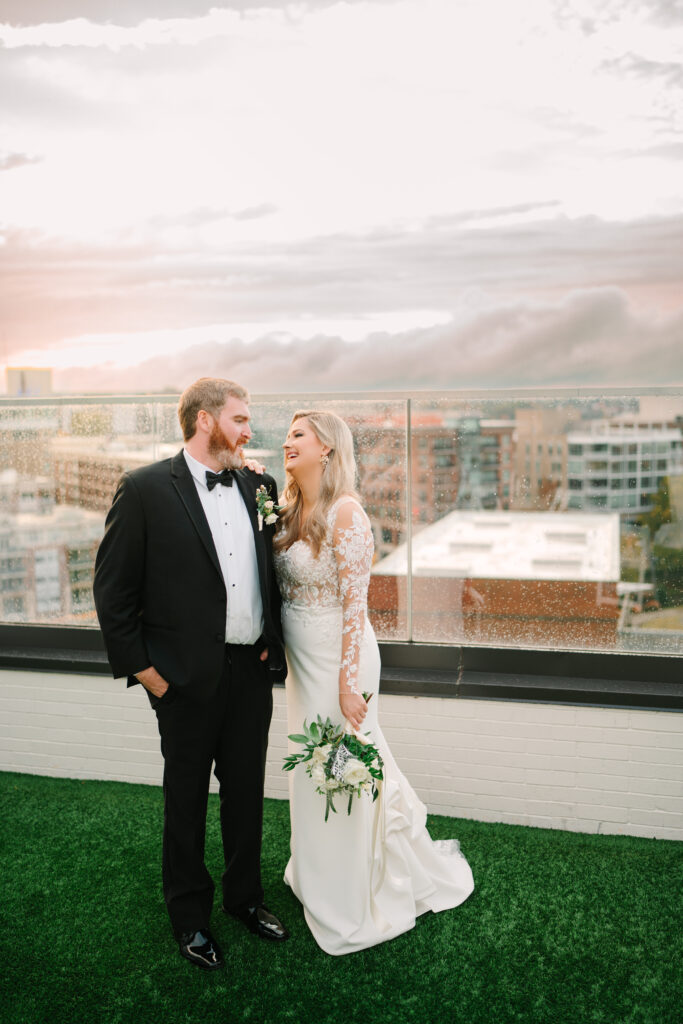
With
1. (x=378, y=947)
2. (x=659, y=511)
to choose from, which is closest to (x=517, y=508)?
(x=659, y=511)

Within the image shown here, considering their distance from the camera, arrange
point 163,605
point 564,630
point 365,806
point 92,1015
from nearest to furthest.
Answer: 1. point 92,1015
2. point 163,605
3. point 365,806
4. point 564,630

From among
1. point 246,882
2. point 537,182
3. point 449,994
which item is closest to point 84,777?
point 246,882

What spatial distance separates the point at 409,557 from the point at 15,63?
6314mm

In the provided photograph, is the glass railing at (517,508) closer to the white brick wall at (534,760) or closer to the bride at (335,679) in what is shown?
the white brick wall at (534,760)

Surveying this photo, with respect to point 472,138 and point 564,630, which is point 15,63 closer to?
point 472,138

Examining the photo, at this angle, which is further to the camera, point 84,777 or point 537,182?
point 537,182

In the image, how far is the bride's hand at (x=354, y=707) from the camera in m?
2.67

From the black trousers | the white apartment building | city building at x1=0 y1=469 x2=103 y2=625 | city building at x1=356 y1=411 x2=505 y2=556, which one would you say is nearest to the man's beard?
the black trousers

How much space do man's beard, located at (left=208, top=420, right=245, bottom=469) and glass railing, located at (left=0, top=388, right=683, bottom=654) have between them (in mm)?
1165

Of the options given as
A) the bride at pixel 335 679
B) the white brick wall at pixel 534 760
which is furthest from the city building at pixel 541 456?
the bride at pixel 335 679

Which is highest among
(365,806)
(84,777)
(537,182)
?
(537,182)

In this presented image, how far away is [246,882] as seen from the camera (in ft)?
9.25

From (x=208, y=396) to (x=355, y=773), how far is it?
1242mm

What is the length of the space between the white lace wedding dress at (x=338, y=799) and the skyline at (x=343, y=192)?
17.3 feet
